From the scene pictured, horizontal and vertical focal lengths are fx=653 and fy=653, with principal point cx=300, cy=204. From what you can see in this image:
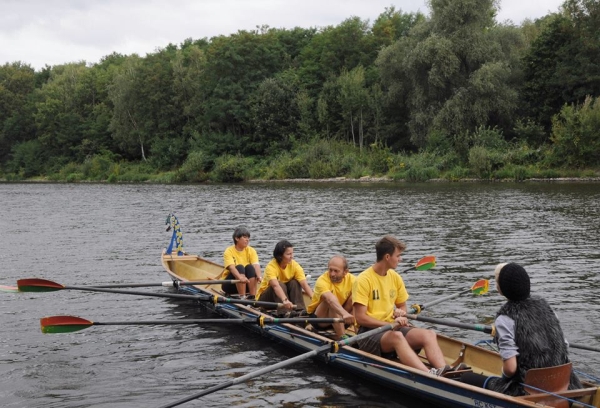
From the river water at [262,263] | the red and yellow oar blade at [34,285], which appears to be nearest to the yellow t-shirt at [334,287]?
the river water at [262,263]

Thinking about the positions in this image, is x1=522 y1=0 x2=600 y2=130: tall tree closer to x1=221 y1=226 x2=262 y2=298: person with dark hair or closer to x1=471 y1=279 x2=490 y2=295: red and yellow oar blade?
x1=221 y1=226 x2=262 y2=298: person with dark hair

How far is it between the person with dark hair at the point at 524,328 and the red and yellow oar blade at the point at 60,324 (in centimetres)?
728

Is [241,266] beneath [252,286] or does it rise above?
above

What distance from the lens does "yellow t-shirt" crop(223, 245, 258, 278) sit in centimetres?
1445

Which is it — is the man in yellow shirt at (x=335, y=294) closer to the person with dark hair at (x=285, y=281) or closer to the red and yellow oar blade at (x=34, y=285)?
the person with dark hair at (x=285, y=281)

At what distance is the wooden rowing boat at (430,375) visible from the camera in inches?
303

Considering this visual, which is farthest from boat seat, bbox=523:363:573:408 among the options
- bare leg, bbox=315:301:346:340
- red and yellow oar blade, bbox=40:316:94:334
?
red and yellow oar blade, bbox=40:316:94:334

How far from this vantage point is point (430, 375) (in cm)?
880

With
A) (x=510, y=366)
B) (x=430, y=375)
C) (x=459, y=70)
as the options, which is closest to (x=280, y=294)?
(x=430, y=375)

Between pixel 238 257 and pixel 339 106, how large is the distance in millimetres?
60961

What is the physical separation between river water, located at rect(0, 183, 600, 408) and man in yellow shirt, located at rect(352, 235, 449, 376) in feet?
Answer: 2.49

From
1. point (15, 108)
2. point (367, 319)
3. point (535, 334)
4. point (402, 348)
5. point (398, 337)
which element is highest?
point (15, 108)

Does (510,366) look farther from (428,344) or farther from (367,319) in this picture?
(367,319)

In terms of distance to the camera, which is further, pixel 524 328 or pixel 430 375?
pixel 430 375
